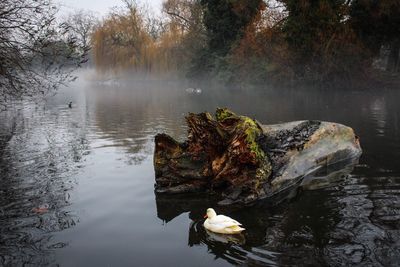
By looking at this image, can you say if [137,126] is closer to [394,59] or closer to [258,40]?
[258,40]

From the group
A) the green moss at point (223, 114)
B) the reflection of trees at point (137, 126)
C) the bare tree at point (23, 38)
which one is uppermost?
the bare tree at point (23, 38)

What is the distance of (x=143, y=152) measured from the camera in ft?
44.1

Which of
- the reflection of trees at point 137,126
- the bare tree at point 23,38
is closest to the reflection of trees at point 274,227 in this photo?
the reflection of trees at point 137,126

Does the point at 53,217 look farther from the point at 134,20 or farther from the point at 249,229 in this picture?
the point at 134,20

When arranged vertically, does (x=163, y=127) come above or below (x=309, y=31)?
below

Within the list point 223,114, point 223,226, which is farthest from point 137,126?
point 223,226

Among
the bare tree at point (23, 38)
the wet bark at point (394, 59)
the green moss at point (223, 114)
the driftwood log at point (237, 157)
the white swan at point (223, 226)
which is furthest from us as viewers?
the wet bark at point (394, 59)

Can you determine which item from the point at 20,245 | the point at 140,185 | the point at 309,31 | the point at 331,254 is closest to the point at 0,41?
the point at 140,185

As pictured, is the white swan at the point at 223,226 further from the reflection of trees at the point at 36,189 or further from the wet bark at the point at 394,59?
the wet bark at the point at 394,59

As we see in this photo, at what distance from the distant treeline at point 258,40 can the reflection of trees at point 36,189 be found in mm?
21666

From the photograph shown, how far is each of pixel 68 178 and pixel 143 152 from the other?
347cm

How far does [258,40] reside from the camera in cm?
3931

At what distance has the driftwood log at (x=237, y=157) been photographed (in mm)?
8469

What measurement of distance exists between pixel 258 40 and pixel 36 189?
3295 centimetres
